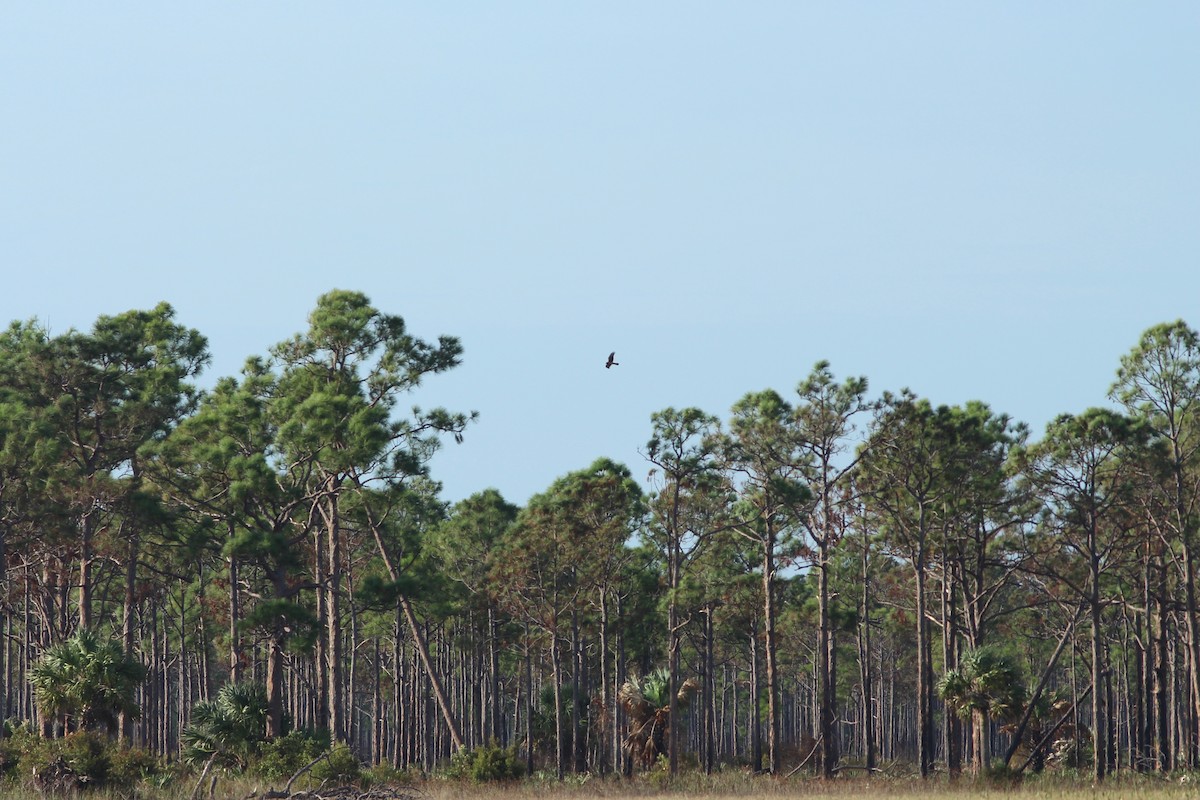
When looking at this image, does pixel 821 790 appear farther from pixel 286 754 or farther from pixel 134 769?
pixel 134 769

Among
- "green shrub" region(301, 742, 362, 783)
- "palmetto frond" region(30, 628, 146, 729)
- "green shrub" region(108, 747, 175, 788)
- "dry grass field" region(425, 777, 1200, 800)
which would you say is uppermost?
"palmetto frond" region(30, 628, 146, 729)

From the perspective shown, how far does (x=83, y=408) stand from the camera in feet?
175

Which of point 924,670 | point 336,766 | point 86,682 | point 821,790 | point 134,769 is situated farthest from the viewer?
point 924,670

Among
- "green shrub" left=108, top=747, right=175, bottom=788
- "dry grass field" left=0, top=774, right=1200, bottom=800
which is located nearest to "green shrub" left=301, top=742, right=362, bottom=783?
"dry grass field" left=0, top=774, right=1200, bottom=800

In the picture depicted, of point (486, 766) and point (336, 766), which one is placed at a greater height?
point (336, 766)

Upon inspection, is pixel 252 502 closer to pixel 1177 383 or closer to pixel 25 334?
pixel 25 334

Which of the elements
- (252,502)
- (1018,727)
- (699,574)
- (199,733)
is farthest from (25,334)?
(1018,727)

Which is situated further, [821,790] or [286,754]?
[821,790]

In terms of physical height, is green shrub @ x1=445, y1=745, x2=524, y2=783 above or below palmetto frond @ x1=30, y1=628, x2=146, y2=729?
below

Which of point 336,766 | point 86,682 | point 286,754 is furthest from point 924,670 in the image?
point 86,682

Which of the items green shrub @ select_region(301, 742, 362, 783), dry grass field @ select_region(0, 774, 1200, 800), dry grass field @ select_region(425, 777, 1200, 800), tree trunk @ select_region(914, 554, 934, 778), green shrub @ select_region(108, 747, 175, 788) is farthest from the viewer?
tree trunk @ select_region(914, 554, 934, 778)

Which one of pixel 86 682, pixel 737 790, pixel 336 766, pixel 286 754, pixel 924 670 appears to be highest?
pixel 86 682

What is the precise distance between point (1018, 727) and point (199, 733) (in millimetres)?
29099

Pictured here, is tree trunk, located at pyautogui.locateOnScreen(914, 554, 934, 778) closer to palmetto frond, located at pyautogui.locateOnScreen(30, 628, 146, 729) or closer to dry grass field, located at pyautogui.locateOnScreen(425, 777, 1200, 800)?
dry grass field, located at pyautogui.locateOnScreen(425, 777, 1200, 800)
